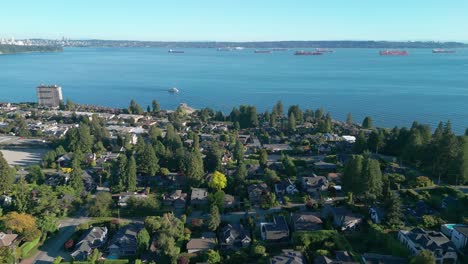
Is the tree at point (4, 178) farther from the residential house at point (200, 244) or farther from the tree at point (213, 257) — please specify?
the tree at point (213, 257)

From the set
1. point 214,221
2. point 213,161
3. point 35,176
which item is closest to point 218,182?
point 213,161

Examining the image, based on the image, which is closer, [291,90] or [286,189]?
[286,189]

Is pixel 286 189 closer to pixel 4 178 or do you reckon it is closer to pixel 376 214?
pixel 376 214

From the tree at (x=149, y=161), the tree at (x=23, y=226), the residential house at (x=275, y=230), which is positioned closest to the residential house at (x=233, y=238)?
the residential house at (x=275, y=230)

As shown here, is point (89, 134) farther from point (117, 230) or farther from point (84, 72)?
point (84, 72)

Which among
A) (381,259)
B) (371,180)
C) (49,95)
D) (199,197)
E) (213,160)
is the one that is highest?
(49,95)

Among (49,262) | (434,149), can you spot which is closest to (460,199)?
(434,149)

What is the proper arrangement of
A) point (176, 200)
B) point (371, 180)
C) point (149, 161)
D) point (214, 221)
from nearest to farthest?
point (214, 221) → point (371, 180) → point (176, 200) → point (149, 161)
